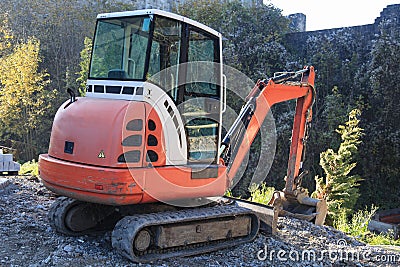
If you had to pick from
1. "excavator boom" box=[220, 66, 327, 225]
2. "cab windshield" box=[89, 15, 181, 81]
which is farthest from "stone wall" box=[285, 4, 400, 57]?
"cab windshield" box=[89, 15, 181, 81]

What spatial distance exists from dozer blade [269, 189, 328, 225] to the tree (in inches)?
432

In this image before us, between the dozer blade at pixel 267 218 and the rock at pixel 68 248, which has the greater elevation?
the dozer blade at pixel 267 218

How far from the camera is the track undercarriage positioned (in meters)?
3.74

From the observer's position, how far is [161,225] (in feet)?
12.6

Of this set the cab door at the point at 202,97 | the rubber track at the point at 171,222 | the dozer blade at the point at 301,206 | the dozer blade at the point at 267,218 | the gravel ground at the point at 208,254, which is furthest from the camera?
the dozer blade at the point at 301,206

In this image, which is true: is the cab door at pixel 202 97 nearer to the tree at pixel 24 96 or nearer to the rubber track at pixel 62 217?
the rubber track at pixel 62 217

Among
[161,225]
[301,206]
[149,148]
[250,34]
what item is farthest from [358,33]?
[161,225]

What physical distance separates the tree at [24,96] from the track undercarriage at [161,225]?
438 inches

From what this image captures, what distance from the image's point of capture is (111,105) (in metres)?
3.83

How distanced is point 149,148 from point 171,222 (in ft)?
2.12

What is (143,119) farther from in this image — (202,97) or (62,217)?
(62,217)

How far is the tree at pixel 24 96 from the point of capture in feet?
47.5

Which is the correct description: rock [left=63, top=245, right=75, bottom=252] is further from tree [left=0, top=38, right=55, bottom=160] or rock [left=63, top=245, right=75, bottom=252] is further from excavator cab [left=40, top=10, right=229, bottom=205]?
tree [left=0, top=38, right=55, bottom=160]

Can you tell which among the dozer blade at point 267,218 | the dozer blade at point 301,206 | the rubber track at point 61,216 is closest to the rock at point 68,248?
the rubber track at point 61,216
